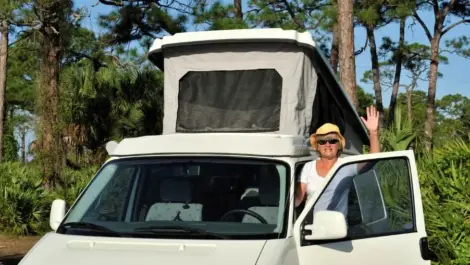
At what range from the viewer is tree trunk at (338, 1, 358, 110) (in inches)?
476

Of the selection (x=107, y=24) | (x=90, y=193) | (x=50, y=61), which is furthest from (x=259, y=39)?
(x=107, y=24)

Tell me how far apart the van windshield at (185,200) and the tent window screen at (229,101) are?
5.77ft

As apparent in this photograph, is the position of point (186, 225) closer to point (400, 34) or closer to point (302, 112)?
point (302, 112)

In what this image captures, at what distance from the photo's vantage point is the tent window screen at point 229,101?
6.62 m

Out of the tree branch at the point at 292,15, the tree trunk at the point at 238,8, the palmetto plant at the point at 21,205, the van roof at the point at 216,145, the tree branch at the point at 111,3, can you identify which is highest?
the tree branch at the point at 292,15

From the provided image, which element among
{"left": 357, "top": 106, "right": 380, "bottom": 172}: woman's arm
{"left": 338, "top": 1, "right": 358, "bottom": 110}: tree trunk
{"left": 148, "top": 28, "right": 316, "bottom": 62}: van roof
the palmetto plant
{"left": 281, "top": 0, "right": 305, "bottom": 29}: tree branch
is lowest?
the palmetto plant

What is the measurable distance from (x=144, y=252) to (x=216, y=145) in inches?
47.0

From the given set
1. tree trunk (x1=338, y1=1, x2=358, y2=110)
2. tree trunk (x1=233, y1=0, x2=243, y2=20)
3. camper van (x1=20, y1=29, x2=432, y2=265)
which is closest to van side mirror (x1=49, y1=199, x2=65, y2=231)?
camper van (x1=20, y1=29, x2=432, y2=265)

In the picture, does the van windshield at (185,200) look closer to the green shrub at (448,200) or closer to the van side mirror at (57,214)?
the van side mirror at (57,214)

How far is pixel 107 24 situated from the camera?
18.6 metres

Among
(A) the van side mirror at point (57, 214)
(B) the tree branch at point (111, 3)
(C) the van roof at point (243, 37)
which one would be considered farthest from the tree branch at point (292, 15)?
(A) the van side mirror at point (57, 214)

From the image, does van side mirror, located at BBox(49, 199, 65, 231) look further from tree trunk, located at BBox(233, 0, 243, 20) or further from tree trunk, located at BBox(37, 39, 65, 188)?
tree trunk, located at BBox(233, 0, 243, 20)

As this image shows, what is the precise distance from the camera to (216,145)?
4617 millimetres

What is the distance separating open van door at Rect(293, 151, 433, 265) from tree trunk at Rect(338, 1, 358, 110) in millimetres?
6813
